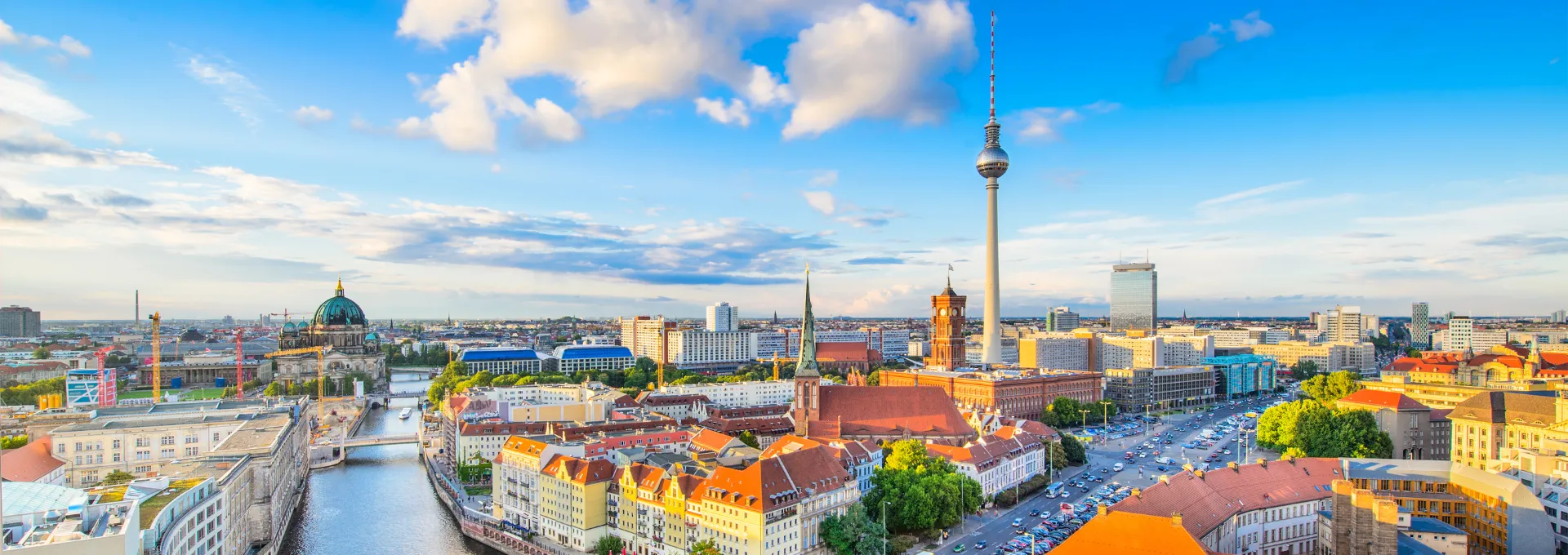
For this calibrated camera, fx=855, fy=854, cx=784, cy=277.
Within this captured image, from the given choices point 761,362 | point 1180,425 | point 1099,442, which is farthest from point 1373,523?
point 761,362

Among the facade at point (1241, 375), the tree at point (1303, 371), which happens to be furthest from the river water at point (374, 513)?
the tree at point (1303, 371)

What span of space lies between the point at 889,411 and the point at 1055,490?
31.3ft

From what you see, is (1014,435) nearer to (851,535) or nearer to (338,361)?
(851,535)

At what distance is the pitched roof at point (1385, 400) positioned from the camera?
43.8 meters

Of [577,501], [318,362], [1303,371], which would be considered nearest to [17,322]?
[318,362]

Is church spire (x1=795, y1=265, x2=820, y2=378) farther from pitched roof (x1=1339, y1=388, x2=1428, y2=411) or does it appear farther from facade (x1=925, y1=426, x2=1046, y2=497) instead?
pitched roof (x1=1339, y1=388, x2=1428, y2=411)

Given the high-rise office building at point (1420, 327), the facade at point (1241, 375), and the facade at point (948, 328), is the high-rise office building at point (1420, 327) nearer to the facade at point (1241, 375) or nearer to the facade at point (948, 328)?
the facade at point (1241, 375)

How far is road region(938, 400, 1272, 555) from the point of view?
33500 millimetres

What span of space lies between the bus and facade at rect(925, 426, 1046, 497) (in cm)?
143

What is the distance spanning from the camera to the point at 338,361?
93.2 m

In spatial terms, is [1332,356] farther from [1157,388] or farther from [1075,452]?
[1075,452]

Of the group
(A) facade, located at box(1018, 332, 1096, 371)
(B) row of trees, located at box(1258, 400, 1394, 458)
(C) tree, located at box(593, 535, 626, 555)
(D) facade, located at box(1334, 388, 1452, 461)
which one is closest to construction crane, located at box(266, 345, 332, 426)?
(C) tree, located at box(593, 535, 626, 555)

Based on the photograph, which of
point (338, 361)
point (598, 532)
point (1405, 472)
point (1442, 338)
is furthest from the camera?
point (1442, 338)

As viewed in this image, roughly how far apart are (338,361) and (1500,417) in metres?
97.7
